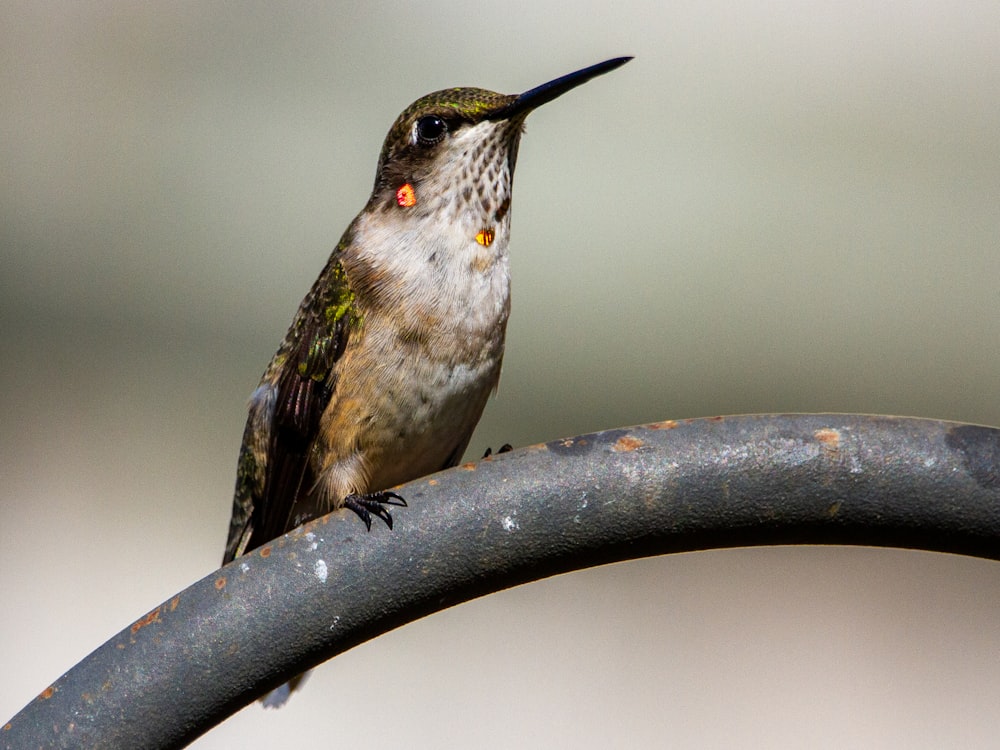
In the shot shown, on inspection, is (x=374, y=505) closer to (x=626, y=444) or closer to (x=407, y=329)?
(x=626, y=444)

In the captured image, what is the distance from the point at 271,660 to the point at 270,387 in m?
1.33

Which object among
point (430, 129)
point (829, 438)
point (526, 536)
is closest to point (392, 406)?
point (430, 129)

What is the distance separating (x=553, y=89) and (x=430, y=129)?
1.29 ft

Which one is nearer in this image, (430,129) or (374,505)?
(374,505)

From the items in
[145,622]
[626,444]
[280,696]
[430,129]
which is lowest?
[280,696]

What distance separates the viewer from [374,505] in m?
2.08

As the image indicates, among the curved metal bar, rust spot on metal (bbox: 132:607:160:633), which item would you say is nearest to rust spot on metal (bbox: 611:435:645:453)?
the curved metal bar

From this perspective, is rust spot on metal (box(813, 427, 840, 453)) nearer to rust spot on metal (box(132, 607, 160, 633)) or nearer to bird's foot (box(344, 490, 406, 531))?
bird's foot (box(344, 490, 406, 531))

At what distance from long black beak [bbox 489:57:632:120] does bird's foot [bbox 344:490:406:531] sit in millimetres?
970

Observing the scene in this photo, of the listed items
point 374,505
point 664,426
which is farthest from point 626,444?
point 374,505

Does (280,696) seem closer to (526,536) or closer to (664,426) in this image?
(526,536)

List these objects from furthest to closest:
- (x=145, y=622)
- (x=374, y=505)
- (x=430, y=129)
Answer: (x=430, y=129) < (x=374, y=505) < (x=145, y=622)

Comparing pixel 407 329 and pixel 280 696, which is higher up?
pixel 407 329

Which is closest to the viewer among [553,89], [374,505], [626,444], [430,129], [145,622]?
[145,622]
